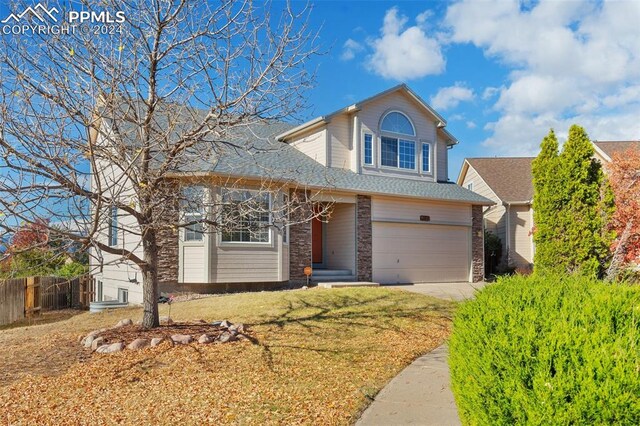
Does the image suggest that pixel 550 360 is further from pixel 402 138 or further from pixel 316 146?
pixel 402 138

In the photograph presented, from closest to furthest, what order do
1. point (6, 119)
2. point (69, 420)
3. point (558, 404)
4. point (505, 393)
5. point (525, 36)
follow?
point (558, 404) < point (505, 393) < point (69, 420) < point (6, 119) < point (525, 36)

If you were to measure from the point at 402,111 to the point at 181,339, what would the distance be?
13.1 metres

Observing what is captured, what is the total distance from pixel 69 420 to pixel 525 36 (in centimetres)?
1260

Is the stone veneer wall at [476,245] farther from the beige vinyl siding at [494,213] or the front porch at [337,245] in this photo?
the front porch at [337,245]

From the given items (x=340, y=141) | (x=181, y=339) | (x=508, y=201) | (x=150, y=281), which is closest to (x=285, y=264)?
(x=340, y=141)

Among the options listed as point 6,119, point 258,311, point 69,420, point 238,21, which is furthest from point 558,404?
point 258,311

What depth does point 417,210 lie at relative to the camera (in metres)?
16.9

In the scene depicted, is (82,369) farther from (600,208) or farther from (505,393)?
(600,208)

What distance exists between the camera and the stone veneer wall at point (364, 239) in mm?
15500

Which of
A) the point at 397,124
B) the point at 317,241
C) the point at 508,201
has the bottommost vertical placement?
the point at 317,241

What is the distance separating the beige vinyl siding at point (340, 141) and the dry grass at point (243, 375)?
8.17 metres

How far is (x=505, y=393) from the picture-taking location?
8.79ft

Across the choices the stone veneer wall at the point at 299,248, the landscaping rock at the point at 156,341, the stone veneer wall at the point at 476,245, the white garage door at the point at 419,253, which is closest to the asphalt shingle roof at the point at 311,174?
the stone veneer wall at the point at 476,245

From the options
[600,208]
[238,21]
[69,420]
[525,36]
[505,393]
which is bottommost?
[69,420]
